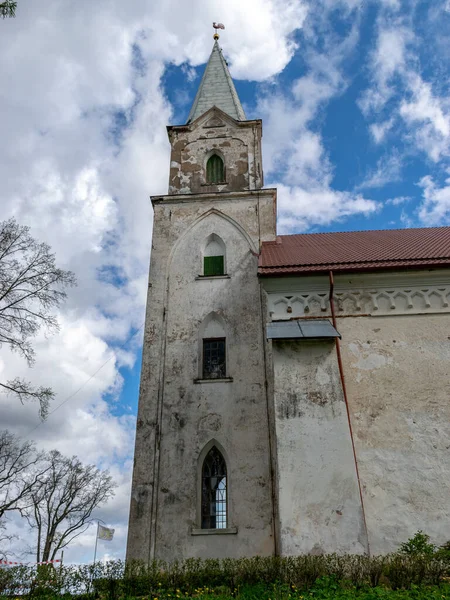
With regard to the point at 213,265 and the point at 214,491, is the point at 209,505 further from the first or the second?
the point at 213,265

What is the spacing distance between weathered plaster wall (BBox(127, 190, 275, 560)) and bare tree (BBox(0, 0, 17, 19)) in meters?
9.75

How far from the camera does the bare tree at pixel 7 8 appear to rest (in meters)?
9.24

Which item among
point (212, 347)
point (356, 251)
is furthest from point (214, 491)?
point (356, 251)

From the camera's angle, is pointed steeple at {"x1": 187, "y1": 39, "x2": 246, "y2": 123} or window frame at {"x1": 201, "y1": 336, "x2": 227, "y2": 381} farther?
pointed steeple at {"x1": 187, "y1": 39, "x2": 246, "y2": 123}

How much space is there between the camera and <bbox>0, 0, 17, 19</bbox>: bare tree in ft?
30.3

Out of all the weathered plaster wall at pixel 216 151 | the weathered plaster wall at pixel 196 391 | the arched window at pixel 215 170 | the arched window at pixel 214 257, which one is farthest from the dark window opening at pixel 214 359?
the arched window at pixel 215 170

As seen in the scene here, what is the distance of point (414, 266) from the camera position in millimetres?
14039

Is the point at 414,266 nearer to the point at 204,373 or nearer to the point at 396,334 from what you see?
the point at 396,334

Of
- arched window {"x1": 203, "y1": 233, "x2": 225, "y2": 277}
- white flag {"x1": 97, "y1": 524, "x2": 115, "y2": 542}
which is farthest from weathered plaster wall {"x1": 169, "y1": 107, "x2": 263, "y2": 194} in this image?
white flag {"x1": 97, "y1": 524, "x2": 115, "y2": 542}

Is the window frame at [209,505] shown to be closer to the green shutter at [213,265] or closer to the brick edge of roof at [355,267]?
the brick edge of roof at [355,267]

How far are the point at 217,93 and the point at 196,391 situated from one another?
15582mm

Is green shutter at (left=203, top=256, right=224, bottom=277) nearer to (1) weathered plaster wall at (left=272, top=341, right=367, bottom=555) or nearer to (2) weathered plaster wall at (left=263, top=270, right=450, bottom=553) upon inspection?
(2) weathered plaster wall at (left=263, top=270, right=450, bottom=553)

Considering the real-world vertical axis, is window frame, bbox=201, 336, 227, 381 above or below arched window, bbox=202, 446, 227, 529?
above

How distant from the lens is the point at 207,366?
1619 cm
